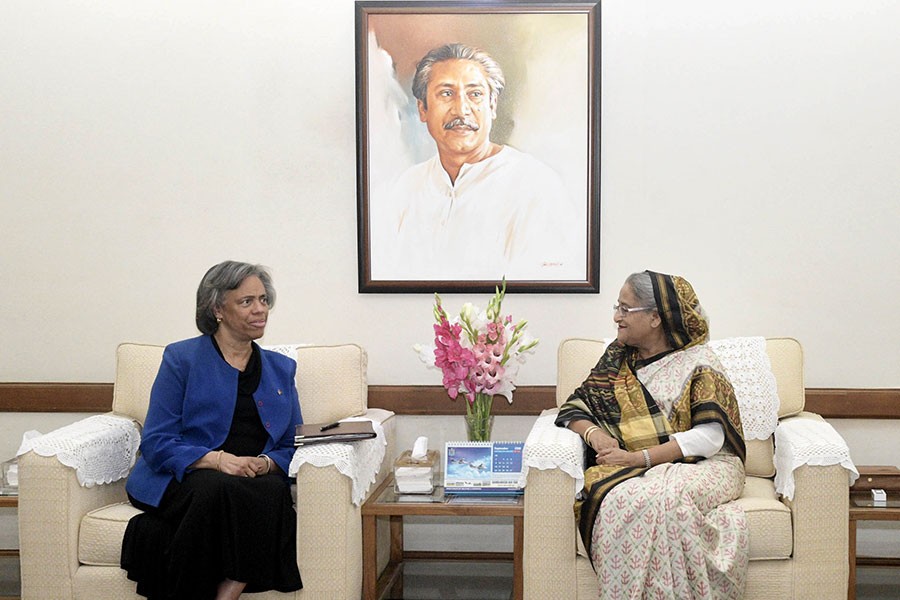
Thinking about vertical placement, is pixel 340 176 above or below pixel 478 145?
below

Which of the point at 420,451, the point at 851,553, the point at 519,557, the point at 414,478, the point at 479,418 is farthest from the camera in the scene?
the point at 479,418

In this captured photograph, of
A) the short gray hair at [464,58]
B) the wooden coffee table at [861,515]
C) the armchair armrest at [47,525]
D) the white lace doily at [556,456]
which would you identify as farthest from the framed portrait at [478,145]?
the armchair armrest at [47,525]

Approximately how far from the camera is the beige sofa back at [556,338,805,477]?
3754mm

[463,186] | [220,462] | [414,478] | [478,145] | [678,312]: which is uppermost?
[478,145]

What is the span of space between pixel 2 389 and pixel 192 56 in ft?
5.72

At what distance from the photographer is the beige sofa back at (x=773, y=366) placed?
148 inches

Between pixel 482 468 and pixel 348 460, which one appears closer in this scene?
pixel 348 460

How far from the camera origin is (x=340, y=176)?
14.0 feet

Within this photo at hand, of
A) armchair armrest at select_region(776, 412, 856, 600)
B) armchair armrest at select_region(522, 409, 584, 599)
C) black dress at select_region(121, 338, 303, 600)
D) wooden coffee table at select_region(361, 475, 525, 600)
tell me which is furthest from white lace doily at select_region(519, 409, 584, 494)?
black dress at select_region(121, 338, 303, 600)

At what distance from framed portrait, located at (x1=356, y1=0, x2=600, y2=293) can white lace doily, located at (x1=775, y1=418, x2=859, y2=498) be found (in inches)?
44.6

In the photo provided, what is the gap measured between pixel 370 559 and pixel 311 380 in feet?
2.47

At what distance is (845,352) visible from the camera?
417 centimetres

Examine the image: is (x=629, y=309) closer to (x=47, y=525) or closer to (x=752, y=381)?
(x=752, y=381)

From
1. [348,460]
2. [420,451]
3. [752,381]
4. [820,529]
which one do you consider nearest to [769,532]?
[820,529]
